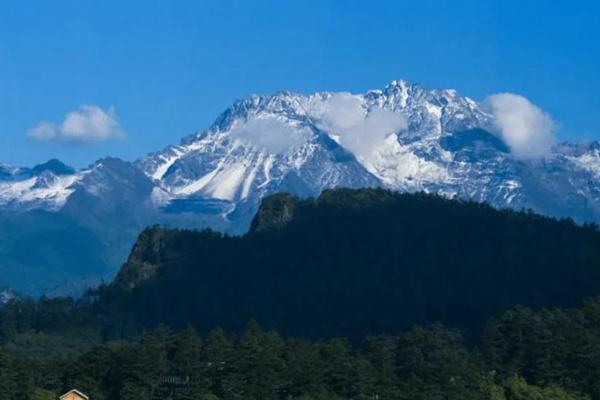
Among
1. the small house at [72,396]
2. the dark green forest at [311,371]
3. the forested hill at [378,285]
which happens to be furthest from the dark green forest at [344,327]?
the small house at [72,396]

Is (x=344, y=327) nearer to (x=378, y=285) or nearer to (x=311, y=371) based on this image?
(x=378, y=285)

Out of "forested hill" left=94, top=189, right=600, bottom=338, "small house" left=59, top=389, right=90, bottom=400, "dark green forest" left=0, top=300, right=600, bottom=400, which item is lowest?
"small house" left=59, top=389, right=90, bottom=400

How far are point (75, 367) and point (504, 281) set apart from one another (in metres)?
83.3

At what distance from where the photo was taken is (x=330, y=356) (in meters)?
109

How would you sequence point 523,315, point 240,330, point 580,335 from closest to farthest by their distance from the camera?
point 580,335 → point 523,315 → point 240,330

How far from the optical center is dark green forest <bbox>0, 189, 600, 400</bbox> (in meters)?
103

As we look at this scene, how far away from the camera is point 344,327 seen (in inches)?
6737

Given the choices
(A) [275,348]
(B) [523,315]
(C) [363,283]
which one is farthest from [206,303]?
Result: (A) [275,348]

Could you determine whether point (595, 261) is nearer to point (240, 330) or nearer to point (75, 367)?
point (240, 330)

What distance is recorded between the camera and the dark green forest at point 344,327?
10312 cm

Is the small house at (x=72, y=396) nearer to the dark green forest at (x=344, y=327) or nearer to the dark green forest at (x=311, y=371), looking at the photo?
the dark green forest at (x=311, y=371)

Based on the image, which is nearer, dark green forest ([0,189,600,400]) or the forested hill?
dark green forest ([0,189,600,400])

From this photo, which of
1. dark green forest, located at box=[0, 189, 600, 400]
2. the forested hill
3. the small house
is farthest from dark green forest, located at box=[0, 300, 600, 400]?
the forested hill

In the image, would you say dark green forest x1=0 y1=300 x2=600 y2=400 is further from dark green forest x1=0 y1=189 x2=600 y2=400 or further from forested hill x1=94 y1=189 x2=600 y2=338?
forested hill x1=94 y1=189 x2=600 y2=338
